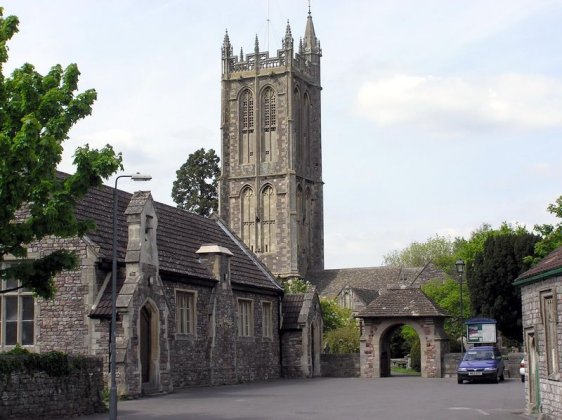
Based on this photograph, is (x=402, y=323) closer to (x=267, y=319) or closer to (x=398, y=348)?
(x=267, y=319)

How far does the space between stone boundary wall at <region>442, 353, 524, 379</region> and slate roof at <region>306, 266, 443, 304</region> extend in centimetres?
4716

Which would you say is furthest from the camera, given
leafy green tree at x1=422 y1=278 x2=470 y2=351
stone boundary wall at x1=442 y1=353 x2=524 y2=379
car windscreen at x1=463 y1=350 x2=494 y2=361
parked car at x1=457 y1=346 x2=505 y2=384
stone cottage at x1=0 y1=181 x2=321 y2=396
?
leafy green tree at x1=422 y1=278 x2=470 y2=351

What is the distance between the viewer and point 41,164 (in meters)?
A: 20.5

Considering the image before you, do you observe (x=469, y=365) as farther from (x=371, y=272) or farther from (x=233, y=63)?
(x=233, y=63)

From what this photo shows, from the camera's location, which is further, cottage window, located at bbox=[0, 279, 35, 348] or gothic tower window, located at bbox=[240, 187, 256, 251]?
gothic tower window, located at bbox=[240, 187, 256, 251]

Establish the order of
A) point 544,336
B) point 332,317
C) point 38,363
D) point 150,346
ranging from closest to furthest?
point 544,336 → point 38,363 → point 150,346 → point 332,317

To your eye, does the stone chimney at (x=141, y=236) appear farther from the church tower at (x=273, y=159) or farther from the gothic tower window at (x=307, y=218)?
the gothic tower window at (x=307, y=218)

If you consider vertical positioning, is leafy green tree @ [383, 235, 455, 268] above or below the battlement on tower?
below

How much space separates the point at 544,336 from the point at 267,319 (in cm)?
2486

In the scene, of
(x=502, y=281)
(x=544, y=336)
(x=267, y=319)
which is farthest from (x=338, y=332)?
(x=544, y=336)

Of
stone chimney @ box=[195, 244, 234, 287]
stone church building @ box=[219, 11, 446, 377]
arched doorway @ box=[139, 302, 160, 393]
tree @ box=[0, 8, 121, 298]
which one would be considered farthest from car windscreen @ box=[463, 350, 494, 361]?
stone church building @ box=[219, 11, 446, 377]

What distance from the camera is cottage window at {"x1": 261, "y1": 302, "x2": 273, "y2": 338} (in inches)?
1730

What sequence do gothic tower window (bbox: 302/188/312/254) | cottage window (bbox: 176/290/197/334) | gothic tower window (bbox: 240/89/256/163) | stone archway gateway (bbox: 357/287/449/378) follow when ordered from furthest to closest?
gothic tower window (bbox: 302/188/312/254) → gothic tower window (bbox: 240/89/256/163) → stone archway gateway (bbox: 357/287/449/378) → cottage window (bbox: 176/290/197/334)

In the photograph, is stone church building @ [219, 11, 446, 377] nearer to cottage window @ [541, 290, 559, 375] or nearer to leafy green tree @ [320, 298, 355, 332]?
leafy green tree @ [320, 298, 355, 332]
